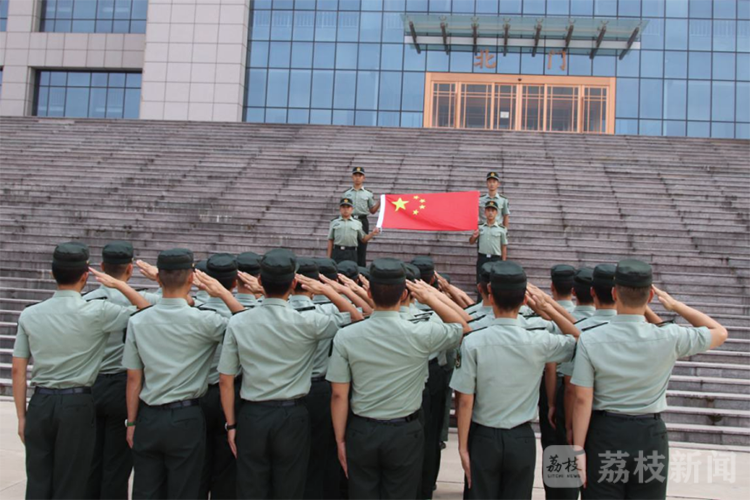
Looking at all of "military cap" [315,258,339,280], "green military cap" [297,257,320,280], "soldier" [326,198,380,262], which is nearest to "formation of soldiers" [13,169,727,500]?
"green military cap" [297,257,320,280]

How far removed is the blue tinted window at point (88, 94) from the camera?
25875mm

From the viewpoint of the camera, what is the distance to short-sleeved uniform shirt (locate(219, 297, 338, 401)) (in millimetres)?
3365

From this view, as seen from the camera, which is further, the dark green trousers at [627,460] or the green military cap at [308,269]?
the green military cap at [308,269]

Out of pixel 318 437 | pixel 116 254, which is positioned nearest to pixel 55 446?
pixel 116 254

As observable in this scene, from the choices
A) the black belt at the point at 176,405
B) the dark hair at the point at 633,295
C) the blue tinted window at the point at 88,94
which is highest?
the blue tinted window at the point at 88,94

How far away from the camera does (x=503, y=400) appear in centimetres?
315

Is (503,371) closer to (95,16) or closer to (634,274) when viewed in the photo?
(634,274)

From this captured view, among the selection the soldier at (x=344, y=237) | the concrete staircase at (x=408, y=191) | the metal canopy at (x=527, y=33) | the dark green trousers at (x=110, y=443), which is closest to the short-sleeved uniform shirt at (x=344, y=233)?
the soldier at (x=344, y=237)

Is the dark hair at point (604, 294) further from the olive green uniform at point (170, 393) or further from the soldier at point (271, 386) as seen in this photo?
the olive green uniform at point (170, 393)

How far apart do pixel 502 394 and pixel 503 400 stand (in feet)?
0.10

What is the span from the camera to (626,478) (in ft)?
9.88

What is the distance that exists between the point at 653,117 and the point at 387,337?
913 inches

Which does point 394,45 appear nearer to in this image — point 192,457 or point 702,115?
point 702,115

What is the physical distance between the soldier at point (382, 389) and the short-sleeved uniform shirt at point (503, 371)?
0.70 ft
